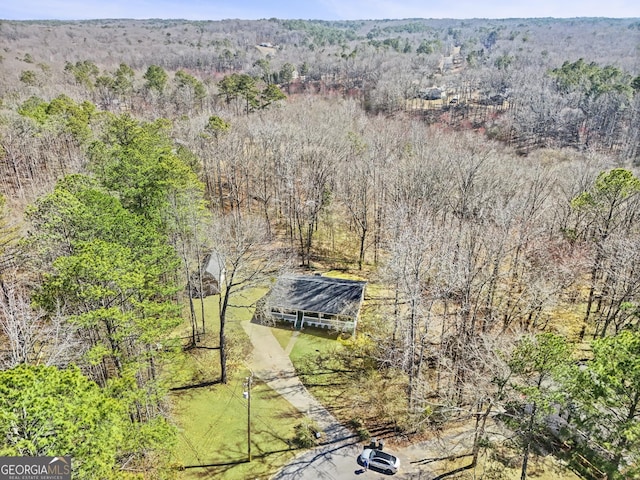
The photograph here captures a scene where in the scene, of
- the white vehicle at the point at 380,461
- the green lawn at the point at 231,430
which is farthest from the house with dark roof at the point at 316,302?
the white vehicle at the point at 380,461

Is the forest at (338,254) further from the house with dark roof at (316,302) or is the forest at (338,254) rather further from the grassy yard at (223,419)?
the house with dark roof at (316,302)

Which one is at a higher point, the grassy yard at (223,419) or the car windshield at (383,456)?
the car windshield at (383,456)

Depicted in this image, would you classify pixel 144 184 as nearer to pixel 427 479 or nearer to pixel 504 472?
pixel 427 479

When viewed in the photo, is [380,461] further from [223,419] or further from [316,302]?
[316,302]

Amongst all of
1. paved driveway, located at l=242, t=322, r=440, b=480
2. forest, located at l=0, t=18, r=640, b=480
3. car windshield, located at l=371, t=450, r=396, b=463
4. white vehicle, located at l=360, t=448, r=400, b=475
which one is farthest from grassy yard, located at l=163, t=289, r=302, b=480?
car windshield, located at l=371, t=450, r=396, b=463

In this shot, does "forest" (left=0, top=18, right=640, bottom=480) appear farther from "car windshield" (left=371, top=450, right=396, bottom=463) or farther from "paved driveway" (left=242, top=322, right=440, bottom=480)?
"car windshield" (left=371, top=450, right=396, bottom=463)
